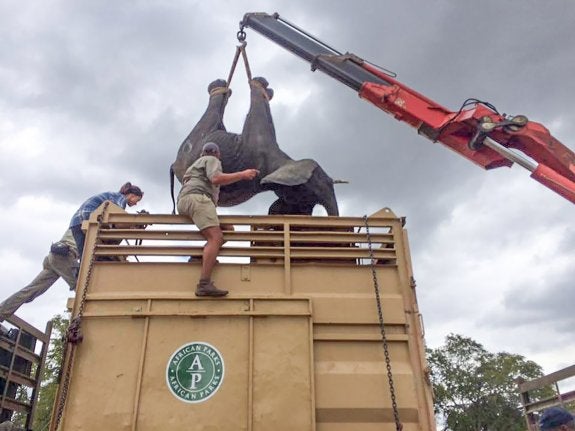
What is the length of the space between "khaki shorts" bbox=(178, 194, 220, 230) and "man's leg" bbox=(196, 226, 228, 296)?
6 centimetres

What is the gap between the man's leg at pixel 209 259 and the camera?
11.4 feet

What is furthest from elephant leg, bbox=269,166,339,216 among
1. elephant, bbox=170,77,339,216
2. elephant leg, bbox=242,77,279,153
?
elephant leg, bbox=242,77,279,153

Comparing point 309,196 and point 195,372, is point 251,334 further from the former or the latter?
point 309,196

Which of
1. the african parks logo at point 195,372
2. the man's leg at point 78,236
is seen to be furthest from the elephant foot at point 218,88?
the african parks logo at point 195,372

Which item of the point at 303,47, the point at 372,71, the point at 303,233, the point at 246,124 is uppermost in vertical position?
the point at 303,47

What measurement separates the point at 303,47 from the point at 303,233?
482cm

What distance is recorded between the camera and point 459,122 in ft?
20.4

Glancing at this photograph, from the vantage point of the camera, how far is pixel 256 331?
3373mm

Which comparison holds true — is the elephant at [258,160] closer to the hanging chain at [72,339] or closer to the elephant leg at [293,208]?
the elephant leg at [293,208]

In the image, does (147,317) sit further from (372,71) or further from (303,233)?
(372,71)

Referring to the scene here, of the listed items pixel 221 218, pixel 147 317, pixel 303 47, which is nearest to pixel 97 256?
pixel 147 317

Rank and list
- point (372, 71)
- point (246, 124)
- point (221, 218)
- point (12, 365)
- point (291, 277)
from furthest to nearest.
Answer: point (372, 71), point (246, 124), point (12, 365), point (221, 218), point (291, 277)

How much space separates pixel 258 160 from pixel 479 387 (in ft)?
111

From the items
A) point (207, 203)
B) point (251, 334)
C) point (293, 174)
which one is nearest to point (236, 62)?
point (293, 174)
